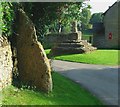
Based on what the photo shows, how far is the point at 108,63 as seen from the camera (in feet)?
91.8

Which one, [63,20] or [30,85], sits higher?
[63,20]

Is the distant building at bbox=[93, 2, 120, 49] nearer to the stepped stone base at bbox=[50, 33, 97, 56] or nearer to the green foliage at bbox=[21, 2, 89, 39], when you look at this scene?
the stepped stone base at bbox=[50, 33, 97, 56]

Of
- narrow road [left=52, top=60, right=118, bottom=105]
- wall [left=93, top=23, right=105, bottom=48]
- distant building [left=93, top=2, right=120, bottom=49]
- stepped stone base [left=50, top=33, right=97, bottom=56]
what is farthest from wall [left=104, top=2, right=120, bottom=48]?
narrow road [left=52, top=60, right=118, bottom=105]

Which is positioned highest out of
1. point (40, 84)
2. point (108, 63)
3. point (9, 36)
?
point (9, 36)

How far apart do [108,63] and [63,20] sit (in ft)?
45.8

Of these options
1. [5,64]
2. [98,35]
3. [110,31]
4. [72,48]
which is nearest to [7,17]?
[5,64]

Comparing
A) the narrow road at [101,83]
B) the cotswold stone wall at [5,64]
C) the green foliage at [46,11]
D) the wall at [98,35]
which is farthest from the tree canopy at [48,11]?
the wall at [98,35]

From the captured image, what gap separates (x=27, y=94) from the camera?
29.9 feet

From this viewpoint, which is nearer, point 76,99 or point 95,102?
point 76,99

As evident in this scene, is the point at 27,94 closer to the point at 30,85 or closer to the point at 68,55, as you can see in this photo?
the point at 30,85

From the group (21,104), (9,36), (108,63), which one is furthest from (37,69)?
(108,63)

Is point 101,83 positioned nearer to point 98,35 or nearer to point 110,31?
point 98,35

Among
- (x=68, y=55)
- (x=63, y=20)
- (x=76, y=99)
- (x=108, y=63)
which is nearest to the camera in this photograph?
(x=76, y=99)

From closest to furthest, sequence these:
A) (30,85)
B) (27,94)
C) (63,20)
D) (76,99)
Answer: (27,94) → (30,85) → (76,99) → (63,20)
